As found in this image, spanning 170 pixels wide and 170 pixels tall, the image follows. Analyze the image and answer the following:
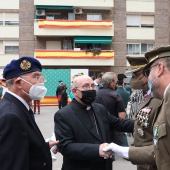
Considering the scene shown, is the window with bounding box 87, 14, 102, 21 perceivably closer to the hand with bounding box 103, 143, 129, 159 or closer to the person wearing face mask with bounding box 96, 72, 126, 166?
the person wearing face mask with bounding box 96, 72, 126, 166

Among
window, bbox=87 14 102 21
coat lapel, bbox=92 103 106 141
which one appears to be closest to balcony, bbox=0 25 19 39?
window, bbox=87 14 102 21

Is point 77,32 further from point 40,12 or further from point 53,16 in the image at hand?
point 40,12

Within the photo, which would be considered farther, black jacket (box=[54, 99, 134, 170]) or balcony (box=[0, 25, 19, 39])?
balcony (box=[0, 25, 19, 39])

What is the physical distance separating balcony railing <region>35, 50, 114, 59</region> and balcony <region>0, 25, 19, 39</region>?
2.83m

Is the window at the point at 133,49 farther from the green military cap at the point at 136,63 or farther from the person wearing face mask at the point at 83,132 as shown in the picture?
the person wearing face mask at the point at 83,132

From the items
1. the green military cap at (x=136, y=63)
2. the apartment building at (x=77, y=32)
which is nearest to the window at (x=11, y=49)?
the apartment building at (x=77, y=32)

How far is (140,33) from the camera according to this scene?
93.5 ft

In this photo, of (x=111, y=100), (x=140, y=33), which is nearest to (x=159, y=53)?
(x=111, y=100)

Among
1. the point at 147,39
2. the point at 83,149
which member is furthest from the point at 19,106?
the point at 147,39

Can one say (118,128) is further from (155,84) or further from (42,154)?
(155,84)

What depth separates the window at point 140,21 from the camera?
2858cm

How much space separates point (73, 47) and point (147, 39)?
7.25 metres

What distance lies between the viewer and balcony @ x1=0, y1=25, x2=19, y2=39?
27188mm

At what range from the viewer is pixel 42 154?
7.96 feet
